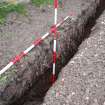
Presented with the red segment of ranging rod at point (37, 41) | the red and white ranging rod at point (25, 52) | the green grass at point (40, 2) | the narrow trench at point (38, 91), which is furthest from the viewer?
the green grass at point (40, 2)

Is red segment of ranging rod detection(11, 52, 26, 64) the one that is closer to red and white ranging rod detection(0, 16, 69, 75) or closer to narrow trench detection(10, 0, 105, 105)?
red and white ranging rod detection(0, 16, 69, 75)

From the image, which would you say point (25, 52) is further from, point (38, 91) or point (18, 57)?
point (38, 91)

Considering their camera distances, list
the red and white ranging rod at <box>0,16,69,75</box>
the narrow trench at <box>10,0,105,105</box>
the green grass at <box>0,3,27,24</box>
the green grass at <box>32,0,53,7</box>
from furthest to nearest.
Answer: the green grass at <box>32,0,53,7</box>
the green grass at <box>0,3,27,24</box>
the narrow trench at <box>10,0,105,105</box>
the red and white ranging rod at <box>0,16,69,75</box>

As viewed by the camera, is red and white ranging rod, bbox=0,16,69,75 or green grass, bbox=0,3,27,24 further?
green grass, bbox=0,3,27,24

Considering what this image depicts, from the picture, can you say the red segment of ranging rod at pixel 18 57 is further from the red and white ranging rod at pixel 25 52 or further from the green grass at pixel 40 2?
the green grass at pixel 40 2

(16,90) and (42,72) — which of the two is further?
(42,72)

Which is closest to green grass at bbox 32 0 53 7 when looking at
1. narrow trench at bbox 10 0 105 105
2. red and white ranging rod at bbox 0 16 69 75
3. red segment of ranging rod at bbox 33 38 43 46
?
red and white ranging rod at bbox 0 16 69 75

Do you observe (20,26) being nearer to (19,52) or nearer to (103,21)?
(19,52)

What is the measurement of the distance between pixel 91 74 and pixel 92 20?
3162mm

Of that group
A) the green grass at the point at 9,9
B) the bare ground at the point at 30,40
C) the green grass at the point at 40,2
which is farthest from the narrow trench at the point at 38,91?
the green grass at the point at 40,2

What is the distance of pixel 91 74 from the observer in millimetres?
4766

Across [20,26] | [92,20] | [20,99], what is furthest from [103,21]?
[20,99]

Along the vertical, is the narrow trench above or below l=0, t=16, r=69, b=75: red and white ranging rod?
below

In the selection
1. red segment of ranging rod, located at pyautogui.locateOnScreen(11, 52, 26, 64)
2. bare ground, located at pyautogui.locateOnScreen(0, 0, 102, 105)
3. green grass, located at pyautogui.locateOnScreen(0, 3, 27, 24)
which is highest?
green grass, located at pyautogui.locateOnScreen(0, 3, 27, 24)
